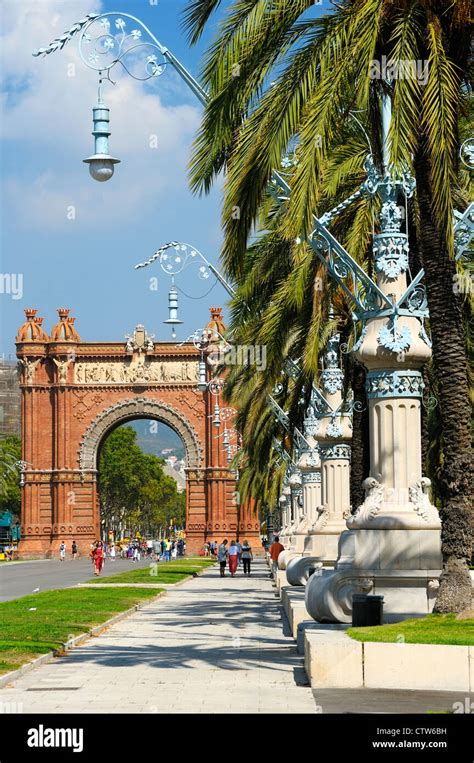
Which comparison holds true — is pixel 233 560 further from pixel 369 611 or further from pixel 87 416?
pixel 369 611

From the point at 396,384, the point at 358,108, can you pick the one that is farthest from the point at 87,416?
the point at 358,108

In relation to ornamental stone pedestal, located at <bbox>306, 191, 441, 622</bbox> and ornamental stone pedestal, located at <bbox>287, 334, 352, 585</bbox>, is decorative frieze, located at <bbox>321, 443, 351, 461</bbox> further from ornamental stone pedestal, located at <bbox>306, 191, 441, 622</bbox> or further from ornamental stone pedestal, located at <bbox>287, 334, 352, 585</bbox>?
ornamental stone pedestal, located at <bbox>306, 191, 441, 622</bbox>

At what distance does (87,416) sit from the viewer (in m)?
85.5

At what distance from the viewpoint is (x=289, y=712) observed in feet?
37.6

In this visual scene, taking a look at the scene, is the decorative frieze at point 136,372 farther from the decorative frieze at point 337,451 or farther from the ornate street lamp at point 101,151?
the ornate street lamp at point 101,151

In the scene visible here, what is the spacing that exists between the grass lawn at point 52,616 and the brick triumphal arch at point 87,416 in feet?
Answer: 153

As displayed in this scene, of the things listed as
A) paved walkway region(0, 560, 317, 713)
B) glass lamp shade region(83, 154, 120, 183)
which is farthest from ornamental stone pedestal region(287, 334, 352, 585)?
glass lamp shade region(83, 154, 120, 183)

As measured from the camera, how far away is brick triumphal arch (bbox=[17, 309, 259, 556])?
8450cm

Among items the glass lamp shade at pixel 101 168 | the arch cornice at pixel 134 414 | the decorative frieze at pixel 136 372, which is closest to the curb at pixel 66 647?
the glass lamp shade at pixel 101 168

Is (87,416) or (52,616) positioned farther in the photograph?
(87,416)

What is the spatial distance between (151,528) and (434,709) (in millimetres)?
177409

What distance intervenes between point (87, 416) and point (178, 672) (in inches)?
2786
